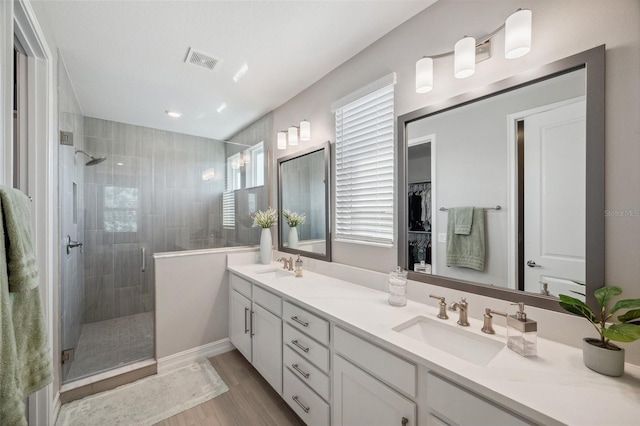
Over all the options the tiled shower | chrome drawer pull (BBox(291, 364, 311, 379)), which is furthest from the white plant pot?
the tiled shower

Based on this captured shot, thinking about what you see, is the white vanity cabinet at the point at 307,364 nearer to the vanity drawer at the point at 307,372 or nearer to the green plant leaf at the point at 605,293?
the vanity drawer at the point at 307,372

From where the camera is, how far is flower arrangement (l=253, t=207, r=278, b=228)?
109 inches

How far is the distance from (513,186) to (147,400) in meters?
2.69

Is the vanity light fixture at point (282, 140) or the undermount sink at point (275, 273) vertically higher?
the vanity light fixture at point (282, 140)

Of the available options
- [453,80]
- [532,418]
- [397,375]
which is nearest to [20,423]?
[397,375]

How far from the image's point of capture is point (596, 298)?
3.22 feet

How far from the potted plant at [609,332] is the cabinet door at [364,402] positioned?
625mm

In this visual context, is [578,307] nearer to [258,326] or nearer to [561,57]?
[561,57]

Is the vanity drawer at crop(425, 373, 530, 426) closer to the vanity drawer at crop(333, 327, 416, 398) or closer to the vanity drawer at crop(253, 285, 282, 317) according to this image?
the vanity drawer at crop(333, 327, 416, 398)

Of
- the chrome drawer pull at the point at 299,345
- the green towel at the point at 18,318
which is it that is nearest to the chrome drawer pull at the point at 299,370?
the chrome drawer pull at the point at 299,345

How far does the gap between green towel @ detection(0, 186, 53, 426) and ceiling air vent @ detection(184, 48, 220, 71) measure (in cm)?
149

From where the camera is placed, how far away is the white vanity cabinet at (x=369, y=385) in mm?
1051

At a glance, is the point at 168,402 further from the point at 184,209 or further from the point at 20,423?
the point at 184,209

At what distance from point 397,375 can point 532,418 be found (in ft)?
1.47
